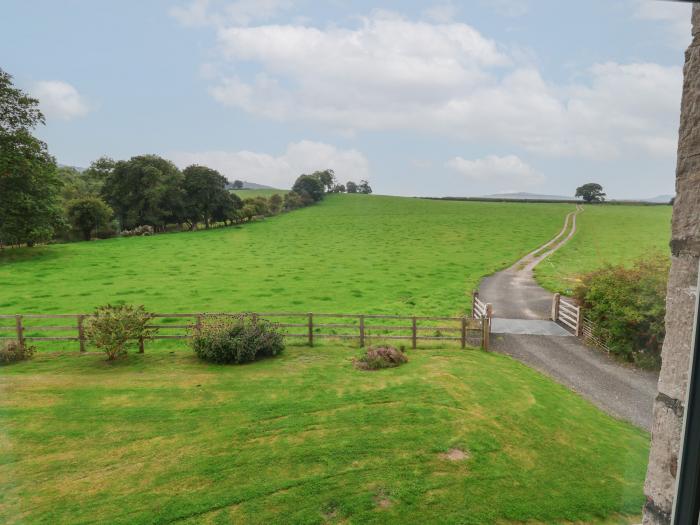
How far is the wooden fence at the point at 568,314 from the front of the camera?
1103 cm

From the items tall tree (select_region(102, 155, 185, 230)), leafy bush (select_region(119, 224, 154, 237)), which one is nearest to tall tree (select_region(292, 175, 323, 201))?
tall tree (select_region(102, 155, 185, 230))

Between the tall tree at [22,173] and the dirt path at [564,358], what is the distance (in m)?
9.14

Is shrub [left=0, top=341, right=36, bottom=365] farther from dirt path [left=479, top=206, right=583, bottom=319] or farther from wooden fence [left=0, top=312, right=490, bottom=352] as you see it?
dirt path [left=479, top=206, right=583, bottom=319]

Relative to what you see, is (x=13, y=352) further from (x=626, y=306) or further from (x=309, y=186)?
(x=309, y=186)

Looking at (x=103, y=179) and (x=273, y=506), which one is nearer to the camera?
(x=273, y=506)

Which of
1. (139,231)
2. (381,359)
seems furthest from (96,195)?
(381,359)

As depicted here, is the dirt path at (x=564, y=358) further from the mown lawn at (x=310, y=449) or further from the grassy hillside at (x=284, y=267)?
the grassy hillside at (x=284, y=267)

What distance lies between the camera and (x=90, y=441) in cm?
503

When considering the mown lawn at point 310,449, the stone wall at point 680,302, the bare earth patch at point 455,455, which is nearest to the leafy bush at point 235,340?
the mown lawn at point 310,449

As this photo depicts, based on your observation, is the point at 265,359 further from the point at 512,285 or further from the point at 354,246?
the point at 354,246

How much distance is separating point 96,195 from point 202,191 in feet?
28.2

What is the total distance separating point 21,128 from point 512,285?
62.3 ft

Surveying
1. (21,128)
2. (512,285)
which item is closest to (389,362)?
(21,128)

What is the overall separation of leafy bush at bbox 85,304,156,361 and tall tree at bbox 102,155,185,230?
21.8m
